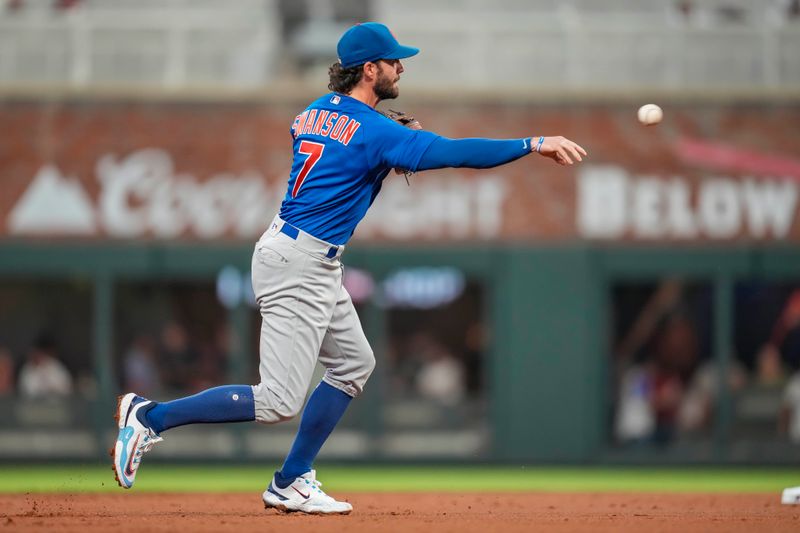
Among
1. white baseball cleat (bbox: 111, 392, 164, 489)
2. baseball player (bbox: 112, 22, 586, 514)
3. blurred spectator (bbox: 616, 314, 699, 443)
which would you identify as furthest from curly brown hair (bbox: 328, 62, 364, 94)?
blurred spectator (bbox: 616, 314, 699, 443)

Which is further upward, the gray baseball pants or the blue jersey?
the blue jersey

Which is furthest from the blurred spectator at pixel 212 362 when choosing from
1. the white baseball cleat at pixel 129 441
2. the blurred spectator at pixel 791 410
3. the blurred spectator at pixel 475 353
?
the white baseball cleat at pixel 129 441

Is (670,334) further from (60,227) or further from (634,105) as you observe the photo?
(60,227)

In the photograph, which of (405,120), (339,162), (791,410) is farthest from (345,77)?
(791,410)

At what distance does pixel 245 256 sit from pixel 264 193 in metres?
0.71

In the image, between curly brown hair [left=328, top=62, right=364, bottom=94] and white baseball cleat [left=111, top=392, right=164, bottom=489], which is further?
curly brown hair [left=328, top=62, right=364, bottom=94]

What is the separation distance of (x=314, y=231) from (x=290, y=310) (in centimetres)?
38

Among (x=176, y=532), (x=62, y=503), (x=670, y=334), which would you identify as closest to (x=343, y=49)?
(x=176, y=532)

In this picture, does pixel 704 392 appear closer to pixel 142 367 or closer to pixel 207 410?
pixel 142 367

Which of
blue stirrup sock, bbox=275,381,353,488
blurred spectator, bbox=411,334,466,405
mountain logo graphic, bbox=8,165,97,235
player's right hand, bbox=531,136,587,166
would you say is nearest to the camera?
player's right hand, bbox=531,136,587,166

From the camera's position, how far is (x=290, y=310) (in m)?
6.16

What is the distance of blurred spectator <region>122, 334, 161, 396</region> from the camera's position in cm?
1476

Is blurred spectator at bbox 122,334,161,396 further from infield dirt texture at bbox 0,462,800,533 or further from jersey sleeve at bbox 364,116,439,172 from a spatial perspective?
jersey sleeve at bbox 364,116,439,172

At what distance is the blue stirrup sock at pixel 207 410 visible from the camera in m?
6.15
